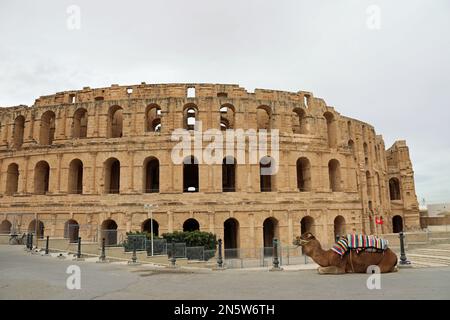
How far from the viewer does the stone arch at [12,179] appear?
3131cm

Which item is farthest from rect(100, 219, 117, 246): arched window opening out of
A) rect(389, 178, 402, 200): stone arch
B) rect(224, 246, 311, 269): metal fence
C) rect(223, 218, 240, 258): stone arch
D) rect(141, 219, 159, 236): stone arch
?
rect(389, 178, 402, 200): stone arch

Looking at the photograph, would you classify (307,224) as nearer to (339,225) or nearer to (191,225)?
(339,225)

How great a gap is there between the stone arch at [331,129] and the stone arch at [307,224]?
25.1ft

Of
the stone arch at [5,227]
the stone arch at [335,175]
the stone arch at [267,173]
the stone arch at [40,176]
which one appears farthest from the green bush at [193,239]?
the stone arch at [5,227]

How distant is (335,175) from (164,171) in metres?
16.2

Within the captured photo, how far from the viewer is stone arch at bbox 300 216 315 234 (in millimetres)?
29266

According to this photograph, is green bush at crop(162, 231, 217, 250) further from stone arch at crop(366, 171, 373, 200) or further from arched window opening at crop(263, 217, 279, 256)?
stone arch at crop(366, 171, 373, 200)

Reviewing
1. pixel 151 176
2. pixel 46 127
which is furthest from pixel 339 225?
pixel 46 127

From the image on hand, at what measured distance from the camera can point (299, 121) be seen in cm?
3278

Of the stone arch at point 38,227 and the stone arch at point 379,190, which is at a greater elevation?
the stone arch at point 379,190

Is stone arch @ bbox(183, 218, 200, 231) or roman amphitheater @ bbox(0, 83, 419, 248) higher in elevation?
roman amphitheater @ bbox(0, 83, 419, 248)

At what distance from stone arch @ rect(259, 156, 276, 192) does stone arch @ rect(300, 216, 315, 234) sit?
408cm

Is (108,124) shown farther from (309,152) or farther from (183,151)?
(309,152)

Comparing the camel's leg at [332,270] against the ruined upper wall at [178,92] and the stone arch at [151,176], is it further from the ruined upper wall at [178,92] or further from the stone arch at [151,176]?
the stone arch at [151,176]
